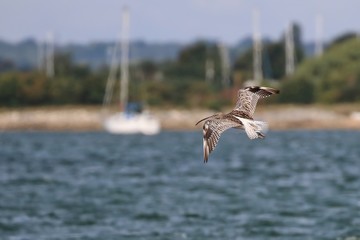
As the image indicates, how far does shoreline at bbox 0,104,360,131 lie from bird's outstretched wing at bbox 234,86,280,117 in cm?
9064

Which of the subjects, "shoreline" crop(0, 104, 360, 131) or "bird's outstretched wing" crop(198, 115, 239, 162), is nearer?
"bird's outstretched wing" crop(198, 115, 239, 162)

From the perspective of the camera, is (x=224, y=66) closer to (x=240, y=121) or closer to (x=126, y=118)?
(x=126, y=118)

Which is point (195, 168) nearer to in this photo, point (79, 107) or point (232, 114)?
point (232, 114)

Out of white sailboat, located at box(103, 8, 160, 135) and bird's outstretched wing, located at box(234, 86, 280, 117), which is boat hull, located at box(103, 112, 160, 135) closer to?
white sailboat, located at box(103, 8, 160, 135)

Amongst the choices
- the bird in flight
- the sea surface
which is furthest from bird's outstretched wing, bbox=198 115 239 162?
the sea surface

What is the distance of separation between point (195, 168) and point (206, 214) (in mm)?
22567

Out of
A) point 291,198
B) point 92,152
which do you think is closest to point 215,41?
point 92,152

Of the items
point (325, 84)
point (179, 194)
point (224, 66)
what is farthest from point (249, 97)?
point (224, 66)

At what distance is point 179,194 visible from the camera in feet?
137

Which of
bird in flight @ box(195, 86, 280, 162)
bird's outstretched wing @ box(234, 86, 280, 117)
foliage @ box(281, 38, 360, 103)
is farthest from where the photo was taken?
foliage @ box(281, 38, 360, 103)

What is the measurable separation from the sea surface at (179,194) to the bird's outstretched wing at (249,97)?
1290cm

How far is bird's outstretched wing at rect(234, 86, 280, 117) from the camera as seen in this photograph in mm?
16609

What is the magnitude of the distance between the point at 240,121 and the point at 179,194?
2598 cm

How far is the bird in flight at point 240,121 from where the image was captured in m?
15.4
